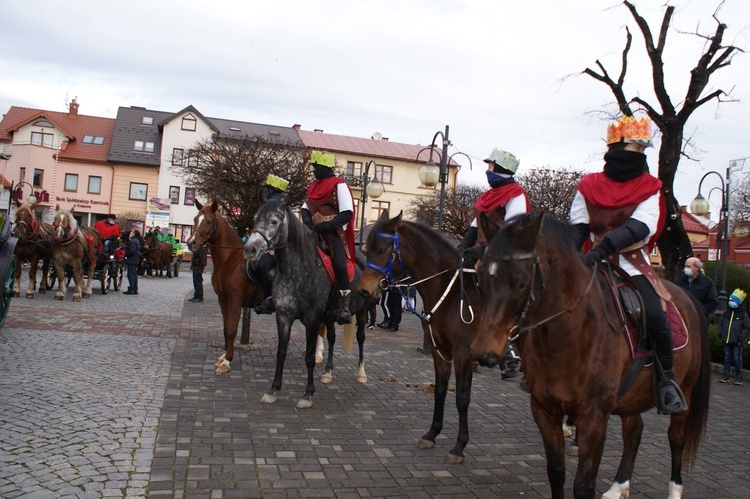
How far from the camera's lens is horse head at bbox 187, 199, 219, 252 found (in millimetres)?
8750

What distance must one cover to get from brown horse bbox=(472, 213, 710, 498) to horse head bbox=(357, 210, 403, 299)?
232cm

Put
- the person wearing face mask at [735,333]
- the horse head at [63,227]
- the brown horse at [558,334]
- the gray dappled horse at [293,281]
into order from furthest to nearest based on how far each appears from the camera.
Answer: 1. the horse head at [63,227]
2. the person wearing face mask at [735,333]
3. the gray dappled horse at [293,281]
4. the brown horse at [558,334]

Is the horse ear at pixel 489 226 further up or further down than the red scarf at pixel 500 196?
further down

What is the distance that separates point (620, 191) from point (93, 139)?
180 feet

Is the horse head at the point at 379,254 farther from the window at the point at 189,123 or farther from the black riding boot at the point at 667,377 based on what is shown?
the window at the point at 189,123

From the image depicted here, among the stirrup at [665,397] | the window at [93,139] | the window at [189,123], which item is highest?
the window at [189,123]

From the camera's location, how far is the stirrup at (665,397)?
3.85 meters

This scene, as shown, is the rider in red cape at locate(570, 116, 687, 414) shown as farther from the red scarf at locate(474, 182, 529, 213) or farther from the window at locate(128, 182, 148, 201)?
the window at locate(128, 182, 148, 201)

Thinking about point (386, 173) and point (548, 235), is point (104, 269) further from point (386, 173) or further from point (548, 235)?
point (386, 173)

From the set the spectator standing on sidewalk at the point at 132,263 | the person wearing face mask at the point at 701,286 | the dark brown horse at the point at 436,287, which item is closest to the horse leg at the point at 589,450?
the dark brown horse at the point at 436,287

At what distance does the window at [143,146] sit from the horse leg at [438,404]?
1959 inches

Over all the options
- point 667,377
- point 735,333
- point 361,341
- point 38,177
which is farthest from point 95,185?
point 667,377

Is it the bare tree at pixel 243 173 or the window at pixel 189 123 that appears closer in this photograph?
the bare tree at pixel 243 173

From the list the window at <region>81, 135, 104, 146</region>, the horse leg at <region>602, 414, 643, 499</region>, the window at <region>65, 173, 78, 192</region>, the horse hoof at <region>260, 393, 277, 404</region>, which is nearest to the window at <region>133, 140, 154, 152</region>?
the window at <region>81, 135, 104, 146</region>
